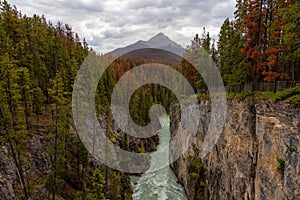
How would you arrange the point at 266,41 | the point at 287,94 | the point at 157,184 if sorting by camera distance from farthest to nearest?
the point at 157,184
the point at 266,41
the point at 287,94

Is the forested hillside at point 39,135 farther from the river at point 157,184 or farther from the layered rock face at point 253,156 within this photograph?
the layered rock face at point 253,156

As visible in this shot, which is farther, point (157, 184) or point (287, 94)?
point (157, 184)

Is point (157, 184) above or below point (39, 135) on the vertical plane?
below

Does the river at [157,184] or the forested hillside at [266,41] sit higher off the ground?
the forested hillside at [266,41]

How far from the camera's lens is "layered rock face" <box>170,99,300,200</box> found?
1116cm

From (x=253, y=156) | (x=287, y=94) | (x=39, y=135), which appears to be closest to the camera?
(x=287, y=94)

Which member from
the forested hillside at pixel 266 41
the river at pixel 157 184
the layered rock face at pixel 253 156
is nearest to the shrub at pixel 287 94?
the layered rock face at pixel 253 156

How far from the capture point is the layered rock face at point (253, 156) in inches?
440

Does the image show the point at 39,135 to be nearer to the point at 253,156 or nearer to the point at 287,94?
the point at 253,156

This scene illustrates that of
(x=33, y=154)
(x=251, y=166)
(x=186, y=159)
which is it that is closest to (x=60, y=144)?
(x=33, y=154)

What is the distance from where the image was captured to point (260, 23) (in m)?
19.7

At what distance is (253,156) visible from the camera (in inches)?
623

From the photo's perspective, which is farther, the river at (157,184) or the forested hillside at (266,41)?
the river at (157,184)

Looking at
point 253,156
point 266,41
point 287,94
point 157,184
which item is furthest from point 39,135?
point 266,41
